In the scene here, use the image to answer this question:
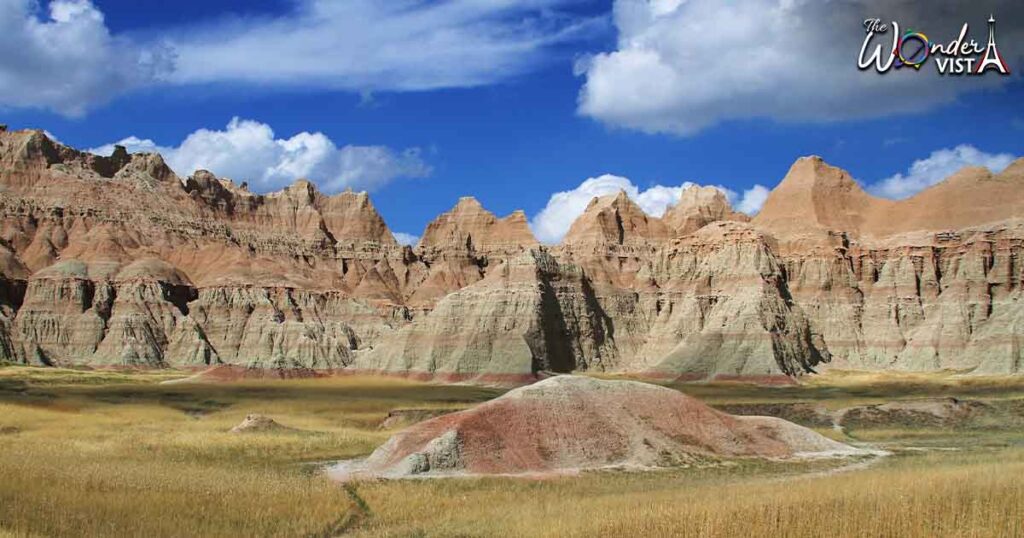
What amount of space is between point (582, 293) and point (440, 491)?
107m

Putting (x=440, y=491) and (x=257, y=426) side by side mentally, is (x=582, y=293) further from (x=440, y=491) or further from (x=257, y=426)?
(x=440, y=491)

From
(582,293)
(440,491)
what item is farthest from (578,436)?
(582,293)

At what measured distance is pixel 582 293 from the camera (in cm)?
13688

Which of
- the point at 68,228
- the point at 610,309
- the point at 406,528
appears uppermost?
the point at 68,228

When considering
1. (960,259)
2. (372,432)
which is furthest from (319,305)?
(372,432)

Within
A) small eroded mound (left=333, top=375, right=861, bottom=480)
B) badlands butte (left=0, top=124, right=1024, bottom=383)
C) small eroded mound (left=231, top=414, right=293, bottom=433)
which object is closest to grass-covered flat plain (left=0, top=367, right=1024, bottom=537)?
small eroded mound (left=231, top=414, right=293, bottom=433)

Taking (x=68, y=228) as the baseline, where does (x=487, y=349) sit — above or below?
below

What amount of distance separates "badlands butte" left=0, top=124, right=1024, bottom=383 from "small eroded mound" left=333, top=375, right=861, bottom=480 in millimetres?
67358

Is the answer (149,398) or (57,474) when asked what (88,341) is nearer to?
(149,398)

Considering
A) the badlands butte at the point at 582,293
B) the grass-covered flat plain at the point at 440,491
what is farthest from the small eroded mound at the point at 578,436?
the badlands butte at the point at 582,293

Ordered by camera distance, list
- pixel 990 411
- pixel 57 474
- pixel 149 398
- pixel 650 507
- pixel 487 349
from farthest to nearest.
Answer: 1. pixel 487 349
2. pixel 149 398
3. pixel 990 411
4. pixel 57 474
5. pixel 650 507

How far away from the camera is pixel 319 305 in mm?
165250

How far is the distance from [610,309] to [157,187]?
99849 mm

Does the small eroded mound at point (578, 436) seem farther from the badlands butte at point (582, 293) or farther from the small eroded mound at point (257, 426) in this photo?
the badlands butte at point (582, 293)
